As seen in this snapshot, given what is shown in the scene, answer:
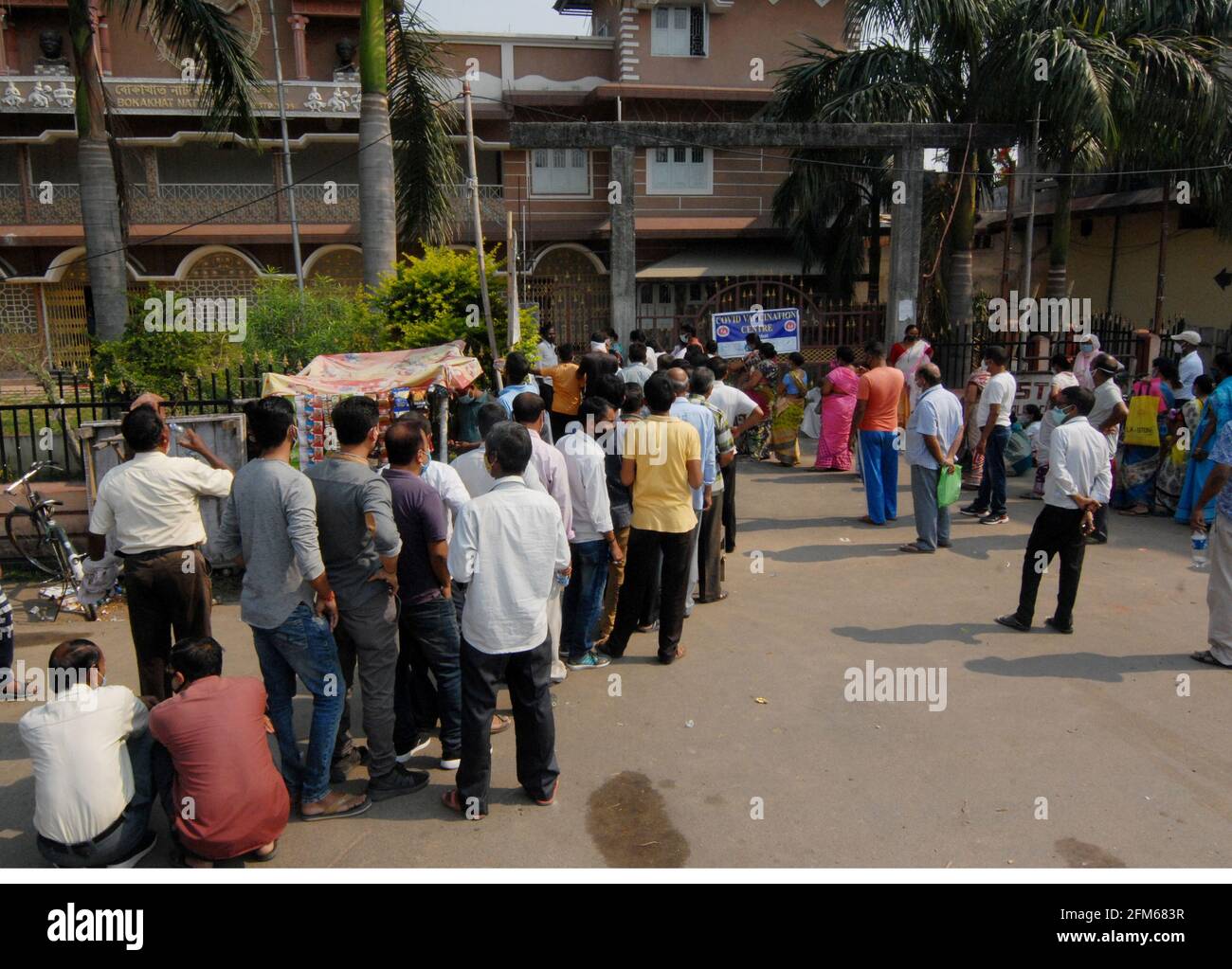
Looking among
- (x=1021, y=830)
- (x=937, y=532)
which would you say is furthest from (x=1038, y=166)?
(x=1021, y=830)

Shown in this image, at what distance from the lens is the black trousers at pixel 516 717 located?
4.24 metres

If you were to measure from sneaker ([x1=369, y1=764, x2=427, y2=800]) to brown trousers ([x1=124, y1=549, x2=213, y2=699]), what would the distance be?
1.24 meters

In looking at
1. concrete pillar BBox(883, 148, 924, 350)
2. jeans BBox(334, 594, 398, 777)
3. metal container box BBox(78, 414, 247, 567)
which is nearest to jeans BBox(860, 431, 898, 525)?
metal container box BBox(78, 414, 247, 567)

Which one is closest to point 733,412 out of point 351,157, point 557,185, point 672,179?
point 672,179

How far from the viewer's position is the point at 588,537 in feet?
18.9

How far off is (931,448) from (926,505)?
1.78 ft

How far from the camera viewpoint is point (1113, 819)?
428cm

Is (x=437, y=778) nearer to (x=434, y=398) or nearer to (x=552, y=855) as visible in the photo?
(x=552, y=855)

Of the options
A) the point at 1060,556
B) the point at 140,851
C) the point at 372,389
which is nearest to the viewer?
the point at 140,851

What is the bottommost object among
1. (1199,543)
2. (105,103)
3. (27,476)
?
(1199,543)

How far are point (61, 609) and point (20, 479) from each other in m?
1.23

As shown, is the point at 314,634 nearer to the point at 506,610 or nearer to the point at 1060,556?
the point at 506,610

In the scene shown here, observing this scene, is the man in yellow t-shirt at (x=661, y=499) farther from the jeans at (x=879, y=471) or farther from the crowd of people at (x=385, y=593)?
the jeans at (x=879, y=471)

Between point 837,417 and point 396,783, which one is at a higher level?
point 837,417
